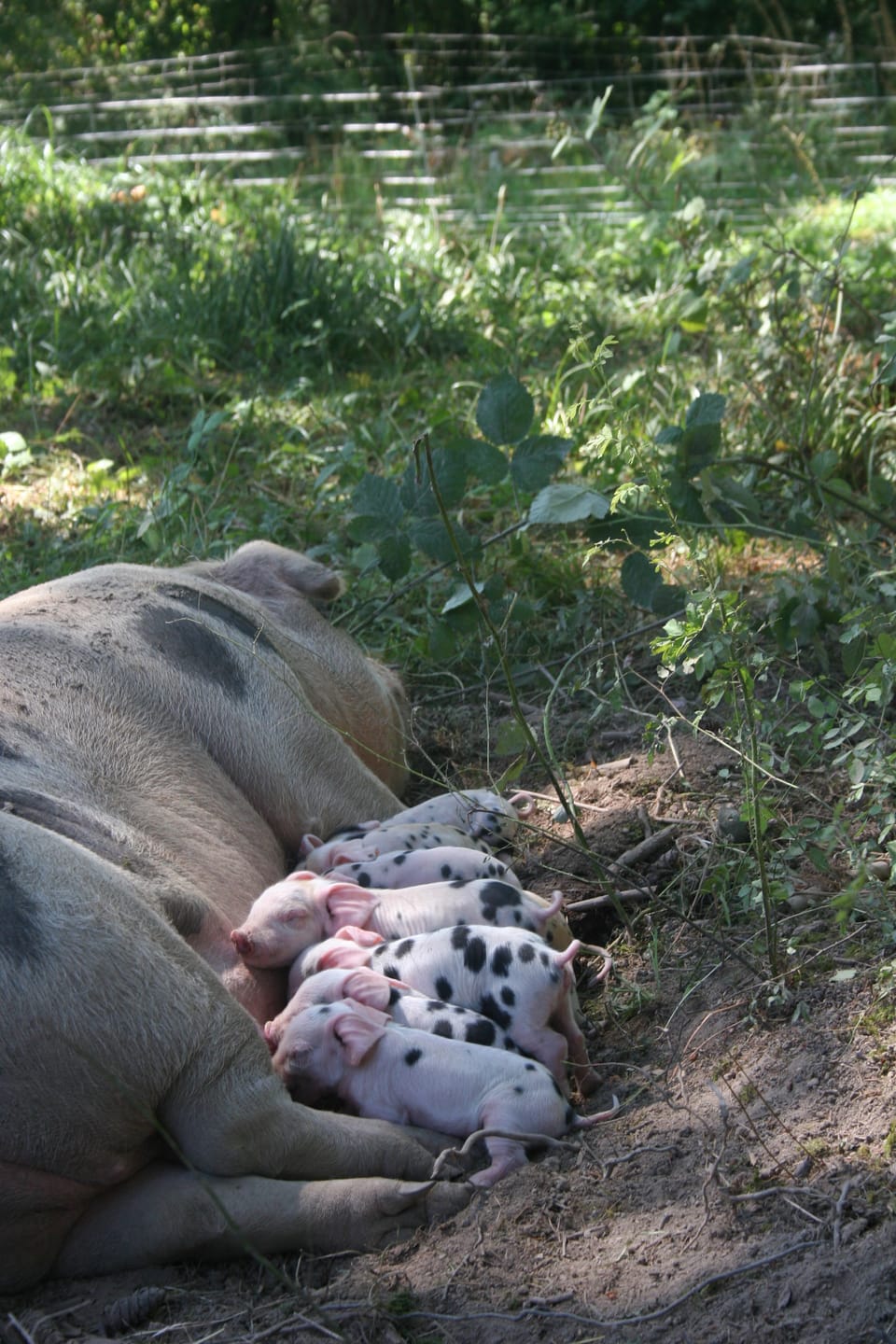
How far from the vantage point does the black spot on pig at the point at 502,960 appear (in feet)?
10.0

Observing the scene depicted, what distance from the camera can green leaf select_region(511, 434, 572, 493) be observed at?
4156 millimetres

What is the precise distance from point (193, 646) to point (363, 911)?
0.92m

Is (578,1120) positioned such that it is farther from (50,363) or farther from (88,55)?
(88,55)

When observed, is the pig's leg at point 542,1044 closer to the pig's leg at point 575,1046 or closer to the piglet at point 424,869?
the pig's leg at point 575,1046

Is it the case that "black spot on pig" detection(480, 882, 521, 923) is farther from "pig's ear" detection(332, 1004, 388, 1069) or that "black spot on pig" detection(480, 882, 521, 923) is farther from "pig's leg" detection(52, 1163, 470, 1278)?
"pig's leg" detection(52, 1163, 470, 1278)

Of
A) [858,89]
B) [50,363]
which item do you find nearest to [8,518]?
[50,363]

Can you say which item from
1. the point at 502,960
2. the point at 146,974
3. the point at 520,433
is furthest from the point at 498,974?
the point at 520,433

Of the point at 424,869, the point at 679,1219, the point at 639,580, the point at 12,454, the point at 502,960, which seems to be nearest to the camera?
the point at 679,1219

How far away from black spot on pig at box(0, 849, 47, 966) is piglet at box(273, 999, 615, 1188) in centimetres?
66

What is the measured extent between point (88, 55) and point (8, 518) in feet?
49.2

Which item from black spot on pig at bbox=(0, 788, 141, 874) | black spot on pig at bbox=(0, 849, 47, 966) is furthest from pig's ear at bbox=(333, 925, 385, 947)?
black spot on pig at bbox=(0, 849, 47, 966)

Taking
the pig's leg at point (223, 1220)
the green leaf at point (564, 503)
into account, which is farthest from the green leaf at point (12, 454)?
the pig's leg at point (223, 1220)

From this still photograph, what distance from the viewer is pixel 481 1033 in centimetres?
300

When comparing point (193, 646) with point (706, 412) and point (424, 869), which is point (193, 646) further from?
point (706, 412)
